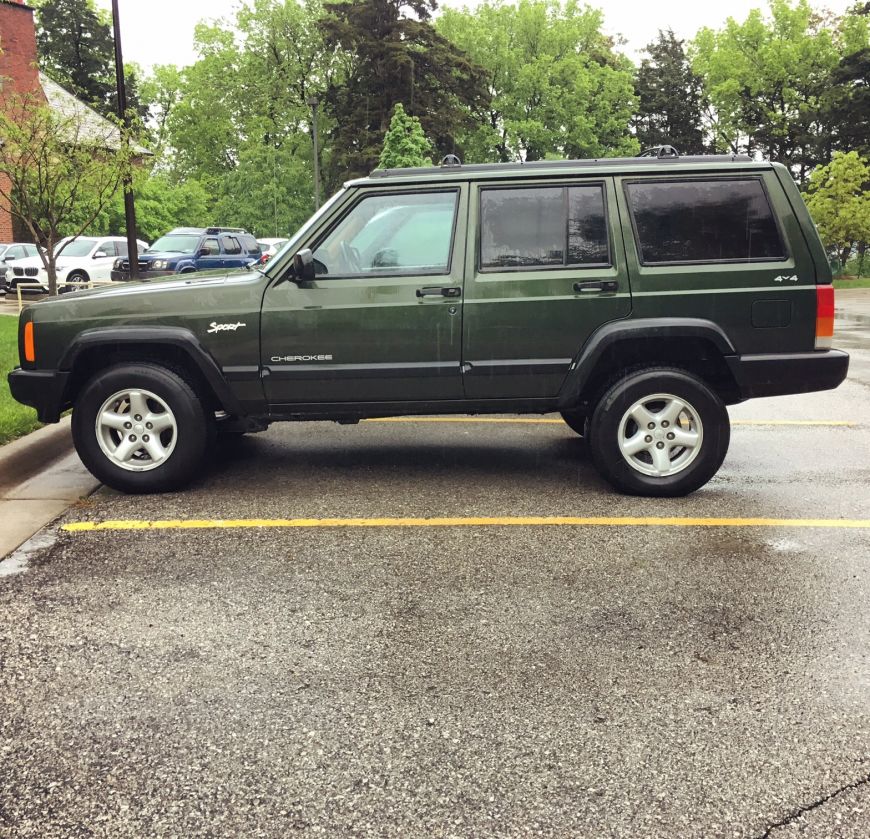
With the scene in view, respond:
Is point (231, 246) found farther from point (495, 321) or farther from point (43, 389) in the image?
point (495, 321)

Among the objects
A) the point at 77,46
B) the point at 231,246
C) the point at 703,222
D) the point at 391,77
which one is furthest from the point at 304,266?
the point at 77,46

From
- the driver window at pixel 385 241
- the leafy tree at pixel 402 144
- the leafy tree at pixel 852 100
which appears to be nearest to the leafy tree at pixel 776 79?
the leafy tree at pixel 852 100

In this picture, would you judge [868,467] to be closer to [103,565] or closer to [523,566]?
[523,566]

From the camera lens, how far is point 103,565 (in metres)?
4.48

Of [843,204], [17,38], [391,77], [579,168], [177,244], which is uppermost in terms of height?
[17,38]

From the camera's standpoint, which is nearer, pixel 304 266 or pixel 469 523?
pixel 469 523

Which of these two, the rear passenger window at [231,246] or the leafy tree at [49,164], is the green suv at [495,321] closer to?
the leafy tree at [49,164]

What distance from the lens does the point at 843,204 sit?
37156 mm

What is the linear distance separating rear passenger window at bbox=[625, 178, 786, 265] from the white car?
841 inches

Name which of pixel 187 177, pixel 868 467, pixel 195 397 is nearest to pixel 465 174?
pixel 195 397

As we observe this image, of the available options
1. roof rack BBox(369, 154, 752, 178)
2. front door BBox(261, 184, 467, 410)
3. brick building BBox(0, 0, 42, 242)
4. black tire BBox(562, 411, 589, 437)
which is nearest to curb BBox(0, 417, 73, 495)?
front door BBox(261, 184, 467, 410)

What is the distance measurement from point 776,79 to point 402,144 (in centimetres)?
2870

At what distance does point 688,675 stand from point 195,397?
3533 mm

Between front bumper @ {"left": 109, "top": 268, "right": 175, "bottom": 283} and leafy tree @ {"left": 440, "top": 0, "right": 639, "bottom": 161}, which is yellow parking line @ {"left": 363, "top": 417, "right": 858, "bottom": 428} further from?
leafy tree @ {"left": 440, "top": 0, "right": 639, "bottom": 161}
